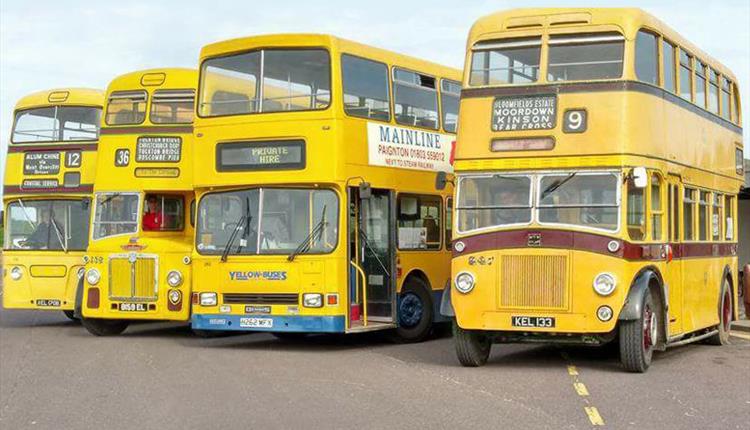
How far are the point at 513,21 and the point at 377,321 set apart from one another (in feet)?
17.1

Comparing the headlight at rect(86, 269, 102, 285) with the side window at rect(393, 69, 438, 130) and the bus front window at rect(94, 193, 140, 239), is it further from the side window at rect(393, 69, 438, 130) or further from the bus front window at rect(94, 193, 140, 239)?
the side window at rect(393, 69, 438, 130)

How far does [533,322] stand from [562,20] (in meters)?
3.72

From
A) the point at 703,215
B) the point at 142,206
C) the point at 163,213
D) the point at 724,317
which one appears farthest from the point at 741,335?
the point at 142,206

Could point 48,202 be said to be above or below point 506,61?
below

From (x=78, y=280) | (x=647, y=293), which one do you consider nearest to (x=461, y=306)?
(x=647, y=293)

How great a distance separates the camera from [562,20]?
620 inches

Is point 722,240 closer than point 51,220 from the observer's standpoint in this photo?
Yes

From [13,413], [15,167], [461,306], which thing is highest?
[15,167]

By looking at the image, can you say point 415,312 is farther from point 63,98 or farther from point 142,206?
point 63,98

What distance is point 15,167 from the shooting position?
2419 centimetres

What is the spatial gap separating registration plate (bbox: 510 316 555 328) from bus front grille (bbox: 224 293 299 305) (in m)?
3.95

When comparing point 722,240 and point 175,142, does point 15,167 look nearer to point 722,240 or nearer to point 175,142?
point 175,142

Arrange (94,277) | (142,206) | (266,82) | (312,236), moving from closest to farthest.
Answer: (312,236) → (266,82) → (94,277) → (142,206)

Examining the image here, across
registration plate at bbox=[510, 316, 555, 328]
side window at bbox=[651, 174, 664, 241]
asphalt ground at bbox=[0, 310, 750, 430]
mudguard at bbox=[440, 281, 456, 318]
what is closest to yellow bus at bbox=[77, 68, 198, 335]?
asphalt ground at bbox=[0, 310, 750, 430]
